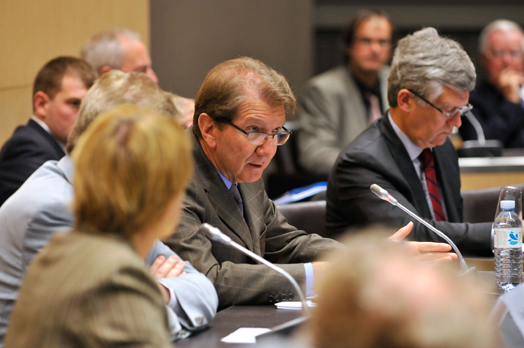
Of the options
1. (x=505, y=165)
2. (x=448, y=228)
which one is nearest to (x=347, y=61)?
(x=505, y=165)

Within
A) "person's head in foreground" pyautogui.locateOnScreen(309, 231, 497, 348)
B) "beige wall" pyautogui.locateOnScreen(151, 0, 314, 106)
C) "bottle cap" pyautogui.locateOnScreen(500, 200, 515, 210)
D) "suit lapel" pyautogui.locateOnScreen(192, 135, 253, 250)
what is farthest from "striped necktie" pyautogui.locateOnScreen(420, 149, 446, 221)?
"beige wall" pyautogui.locateOnScreen(151, 0, 314, 106)

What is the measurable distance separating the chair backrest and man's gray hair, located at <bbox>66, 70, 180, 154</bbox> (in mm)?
901

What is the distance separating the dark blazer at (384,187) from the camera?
2.54 m

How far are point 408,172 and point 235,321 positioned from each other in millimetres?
1290

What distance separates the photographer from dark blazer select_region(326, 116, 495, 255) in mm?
2541

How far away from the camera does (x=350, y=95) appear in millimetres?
4781

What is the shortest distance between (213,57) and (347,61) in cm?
114

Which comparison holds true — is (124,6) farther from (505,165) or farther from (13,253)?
(13,253)

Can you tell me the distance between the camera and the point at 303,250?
230 centimetres

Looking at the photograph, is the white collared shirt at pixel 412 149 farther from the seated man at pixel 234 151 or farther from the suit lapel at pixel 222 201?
the suit lapel at pixel 222 201

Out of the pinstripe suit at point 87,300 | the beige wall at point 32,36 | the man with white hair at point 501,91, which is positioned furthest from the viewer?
the man with white hair at point 501,91

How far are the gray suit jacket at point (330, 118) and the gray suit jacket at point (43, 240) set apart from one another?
3.03m

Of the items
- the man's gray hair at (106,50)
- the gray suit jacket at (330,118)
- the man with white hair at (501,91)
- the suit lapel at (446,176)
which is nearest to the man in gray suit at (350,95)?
the gray suit jacket at (330,118)

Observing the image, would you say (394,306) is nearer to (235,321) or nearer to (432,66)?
(235,321)
